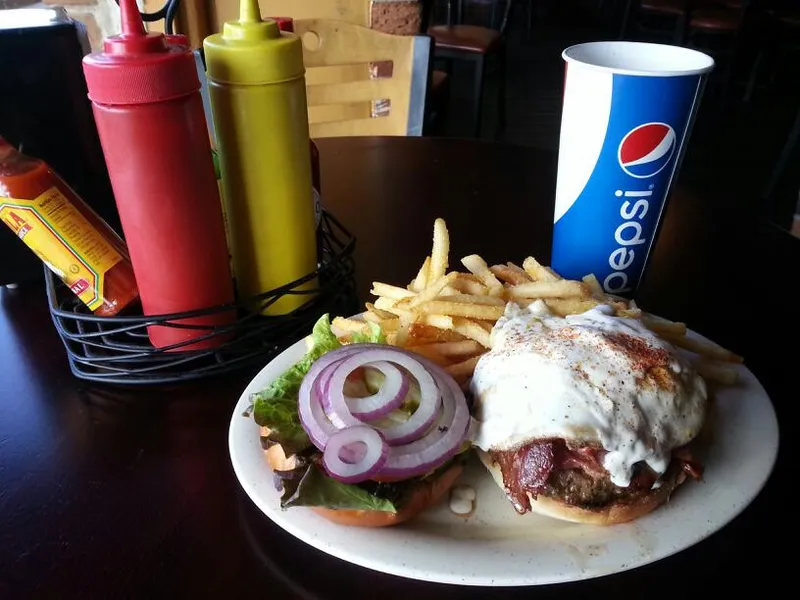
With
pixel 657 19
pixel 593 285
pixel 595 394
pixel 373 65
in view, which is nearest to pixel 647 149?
pixel 593 285

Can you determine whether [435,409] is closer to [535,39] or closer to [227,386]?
[227,386]

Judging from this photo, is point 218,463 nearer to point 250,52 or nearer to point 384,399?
point 384,399

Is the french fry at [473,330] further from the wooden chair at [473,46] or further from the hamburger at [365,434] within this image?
the wooden chair at [473,46]

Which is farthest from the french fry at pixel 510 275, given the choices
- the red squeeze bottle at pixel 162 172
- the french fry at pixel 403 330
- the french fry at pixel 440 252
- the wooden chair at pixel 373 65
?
the wooden chair at pixel 373 65

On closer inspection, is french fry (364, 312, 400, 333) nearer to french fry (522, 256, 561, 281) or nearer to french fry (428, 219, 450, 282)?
french fry (428, 219, 450, 282)

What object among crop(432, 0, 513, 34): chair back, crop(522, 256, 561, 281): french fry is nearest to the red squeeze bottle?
crop(522, 256, 561, 281): french fry
